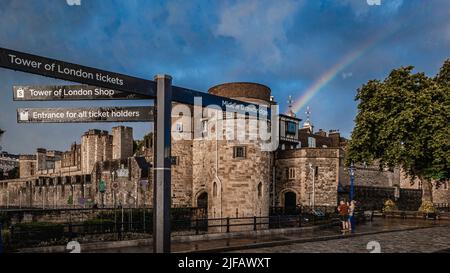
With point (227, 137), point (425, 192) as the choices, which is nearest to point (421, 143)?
point (425, 192)

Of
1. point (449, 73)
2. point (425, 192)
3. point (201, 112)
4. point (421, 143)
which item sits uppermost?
point (449, 73)

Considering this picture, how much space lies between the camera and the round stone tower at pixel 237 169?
3147 cm

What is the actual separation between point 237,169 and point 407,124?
1228 cm

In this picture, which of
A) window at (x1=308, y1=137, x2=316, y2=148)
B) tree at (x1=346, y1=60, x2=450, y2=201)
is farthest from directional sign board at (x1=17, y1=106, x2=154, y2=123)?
window at (x1=308, y1=137, x2=316, y2=148)

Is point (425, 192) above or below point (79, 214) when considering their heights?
above

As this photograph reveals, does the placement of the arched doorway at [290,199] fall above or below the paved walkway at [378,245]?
below

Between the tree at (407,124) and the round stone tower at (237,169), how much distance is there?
730cm

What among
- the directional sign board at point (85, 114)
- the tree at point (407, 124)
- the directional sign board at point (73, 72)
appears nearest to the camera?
the directional sign board at point (73, 72)

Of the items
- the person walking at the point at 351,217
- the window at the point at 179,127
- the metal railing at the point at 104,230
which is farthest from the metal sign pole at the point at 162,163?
the window at the point at 179,127

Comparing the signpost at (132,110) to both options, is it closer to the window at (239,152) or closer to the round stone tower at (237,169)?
the round stone tower at (237,169)

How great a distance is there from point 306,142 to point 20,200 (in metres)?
58.5

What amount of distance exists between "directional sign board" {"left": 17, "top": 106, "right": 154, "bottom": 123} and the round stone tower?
22875mm
